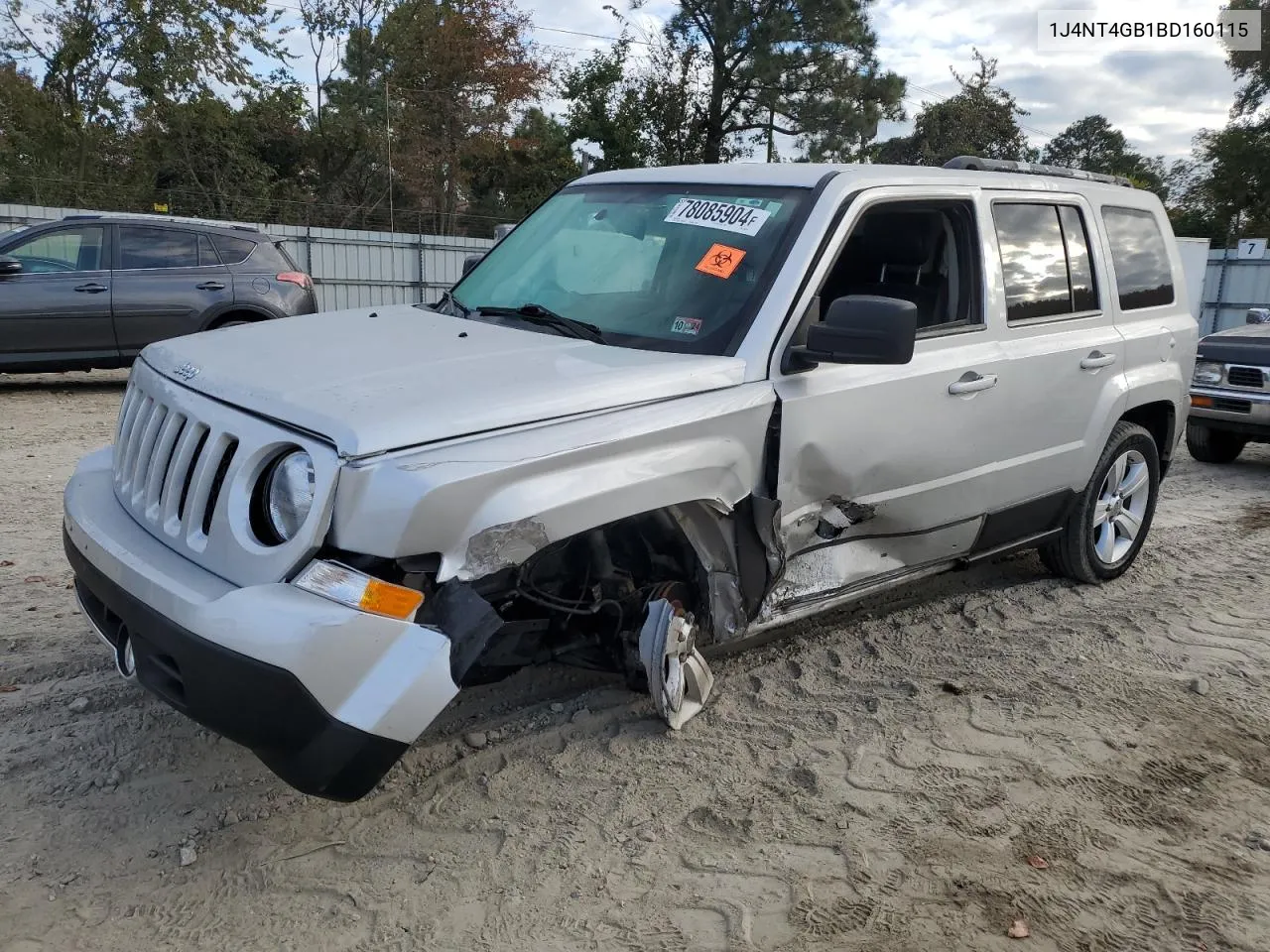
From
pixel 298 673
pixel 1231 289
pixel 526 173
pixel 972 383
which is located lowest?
pixel 298 673

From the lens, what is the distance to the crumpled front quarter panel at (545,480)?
8.04 feet

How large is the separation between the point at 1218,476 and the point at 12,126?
86.6 ft

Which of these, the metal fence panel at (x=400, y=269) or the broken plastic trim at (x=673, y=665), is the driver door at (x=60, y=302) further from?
the broken plastic trim at (x=673, y=665)

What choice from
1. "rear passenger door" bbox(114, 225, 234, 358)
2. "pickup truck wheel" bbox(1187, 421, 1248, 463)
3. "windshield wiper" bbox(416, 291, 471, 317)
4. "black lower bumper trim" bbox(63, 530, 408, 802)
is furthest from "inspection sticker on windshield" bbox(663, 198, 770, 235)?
"rear passenger door" bbox(114, 225, 234, 358)

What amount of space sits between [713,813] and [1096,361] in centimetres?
281

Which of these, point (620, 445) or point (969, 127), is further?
point (969, 127)

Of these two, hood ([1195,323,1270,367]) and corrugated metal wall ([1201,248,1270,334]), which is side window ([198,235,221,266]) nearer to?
hood ([1195,323,1270,367])

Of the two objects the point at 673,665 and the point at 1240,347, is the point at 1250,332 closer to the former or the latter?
the point at 1240,347

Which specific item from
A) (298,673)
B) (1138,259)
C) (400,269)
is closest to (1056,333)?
(1138,259)

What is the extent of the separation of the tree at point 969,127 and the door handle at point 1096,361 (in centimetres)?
3412

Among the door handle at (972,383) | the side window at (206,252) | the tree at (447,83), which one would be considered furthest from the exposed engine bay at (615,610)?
the tree at (447,83)

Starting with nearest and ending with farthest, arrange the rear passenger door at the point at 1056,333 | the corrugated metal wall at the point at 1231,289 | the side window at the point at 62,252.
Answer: the rear passenger door at the point at 1056,333 < the side window at the point at 62,252 < the corrugated metal wall at the point at 1231,289

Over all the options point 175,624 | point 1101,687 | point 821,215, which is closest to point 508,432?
point 175,624

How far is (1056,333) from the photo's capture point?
443 cm
